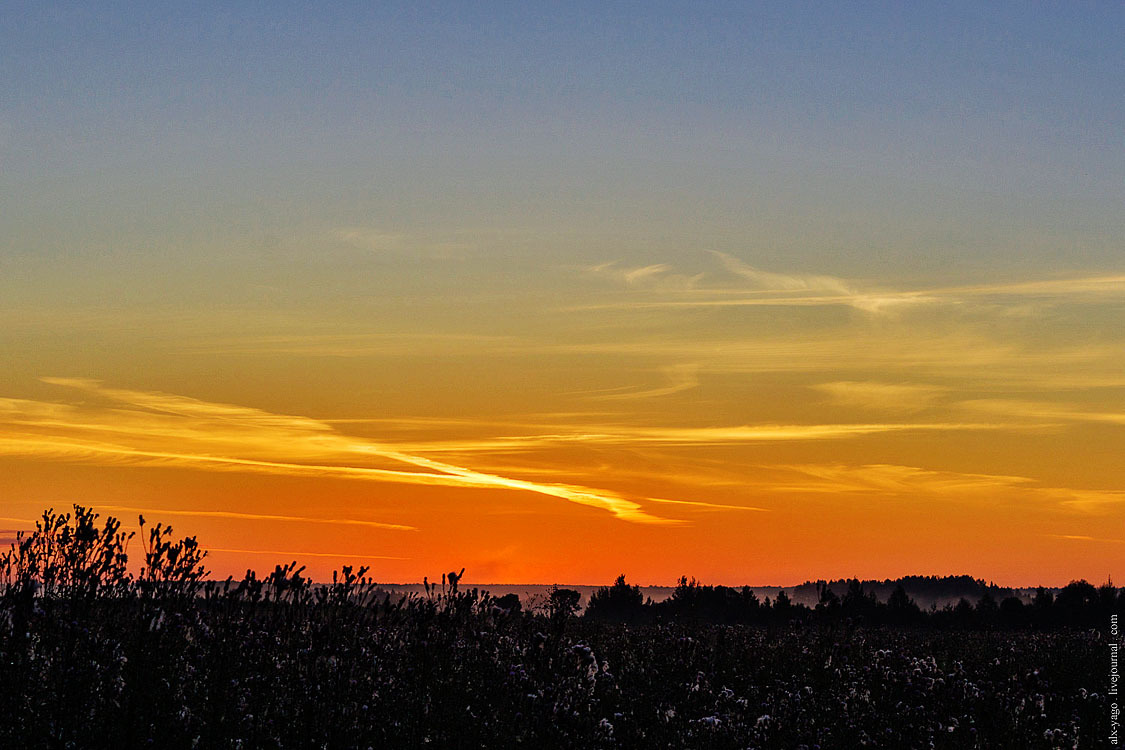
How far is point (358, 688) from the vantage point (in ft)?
32.3

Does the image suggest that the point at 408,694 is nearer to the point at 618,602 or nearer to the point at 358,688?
the point at 358,688

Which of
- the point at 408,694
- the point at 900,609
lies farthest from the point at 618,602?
the point at 408,694

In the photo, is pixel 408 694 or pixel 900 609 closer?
pixel 408 694

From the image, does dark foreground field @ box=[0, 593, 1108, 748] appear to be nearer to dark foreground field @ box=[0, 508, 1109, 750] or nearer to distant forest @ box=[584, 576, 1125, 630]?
dark foreground field @ box=[0, 508, 1109, 750]

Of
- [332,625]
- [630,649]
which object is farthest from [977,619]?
[332,625]

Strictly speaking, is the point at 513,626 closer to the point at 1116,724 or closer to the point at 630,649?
the point at 630,649

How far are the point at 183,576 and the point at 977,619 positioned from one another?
35.0 metres

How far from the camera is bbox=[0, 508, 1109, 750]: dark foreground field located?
8.21 meters

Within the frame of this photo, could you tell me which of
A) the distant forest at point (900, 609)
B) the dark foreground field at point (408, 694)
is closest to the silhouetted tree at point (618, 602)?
the distant forest at point (900, 609)

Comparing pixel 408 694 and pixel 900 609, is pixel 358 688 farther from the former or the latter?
pixel 900 609

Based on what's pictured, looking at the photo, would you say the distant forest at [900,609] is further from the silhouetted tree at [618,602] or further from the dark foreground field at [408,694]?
the dark foreground field at [408,694]

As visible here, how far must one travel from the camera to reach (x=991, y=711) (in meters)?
11.9

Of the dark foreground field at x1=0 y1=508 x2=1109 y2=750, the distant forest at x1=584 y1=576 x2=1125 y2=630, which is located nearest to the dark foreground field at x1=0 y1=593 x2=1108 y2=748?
the dark foreground field at x1=0 y1=508 x2=1109 y2=750

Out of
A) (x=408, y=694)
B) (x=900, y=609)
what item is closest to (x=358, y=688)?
(x=408, y=694)
